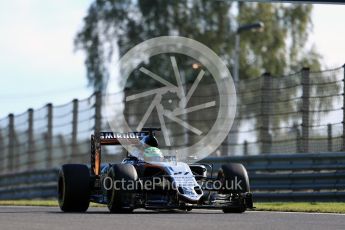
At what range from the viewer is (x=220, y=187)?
54.0 feet

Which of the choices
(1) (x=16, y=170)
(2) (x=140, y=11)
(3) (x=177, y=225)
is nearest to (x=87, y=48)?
(2) (x=140, y=11)

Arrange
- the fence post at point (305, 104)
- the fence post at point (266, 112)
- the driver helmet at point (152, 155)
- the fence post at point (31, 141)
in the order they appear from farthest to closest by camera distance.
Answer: the fence post at point (31, 141) → the fence post at point (266, 112) → the fence post at point (305, 104) → the driver helmet at point (152, 155)

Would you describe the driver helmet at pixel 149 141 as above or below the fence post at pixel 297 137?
below

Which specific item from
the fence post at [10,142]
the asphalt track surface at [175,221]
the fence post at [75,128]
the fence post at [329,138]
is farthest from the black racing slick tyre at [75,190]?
the fence post at [10,142]

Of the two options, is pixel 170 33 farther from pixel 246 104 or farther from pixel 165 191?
pixel 165 191

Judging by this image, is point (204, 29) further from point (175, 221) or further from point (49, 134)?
point (175, 221)

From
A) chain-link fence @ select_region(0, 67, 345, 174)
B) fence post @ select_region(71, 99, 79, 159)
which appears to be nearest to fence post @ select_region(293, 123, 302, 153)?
chain-link fence @ select_region(0, 67, 345, 174)

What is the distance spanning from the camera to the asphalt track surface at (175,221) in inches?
497

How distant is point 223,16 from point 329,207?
1385 inches

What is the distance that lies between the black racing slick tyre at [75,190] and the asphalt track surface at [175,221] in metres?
1.74

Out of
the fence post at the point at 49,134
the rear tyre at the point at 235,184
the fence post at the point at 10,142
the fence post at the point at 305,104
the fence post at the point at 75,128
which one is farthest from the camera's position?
the fence post at the point at 10,142

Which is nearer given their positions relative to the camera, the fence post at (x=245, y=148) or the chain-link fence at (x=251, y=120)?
the chain-link fence at (x=251, y=120)

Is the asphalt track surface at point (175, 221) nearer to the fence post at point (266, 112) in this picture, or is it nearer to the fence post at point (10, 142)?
the fence post at point (266, 112)

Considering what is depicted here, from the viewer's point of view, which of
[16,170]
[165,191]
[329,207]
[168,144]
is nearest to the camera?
[165,191]
